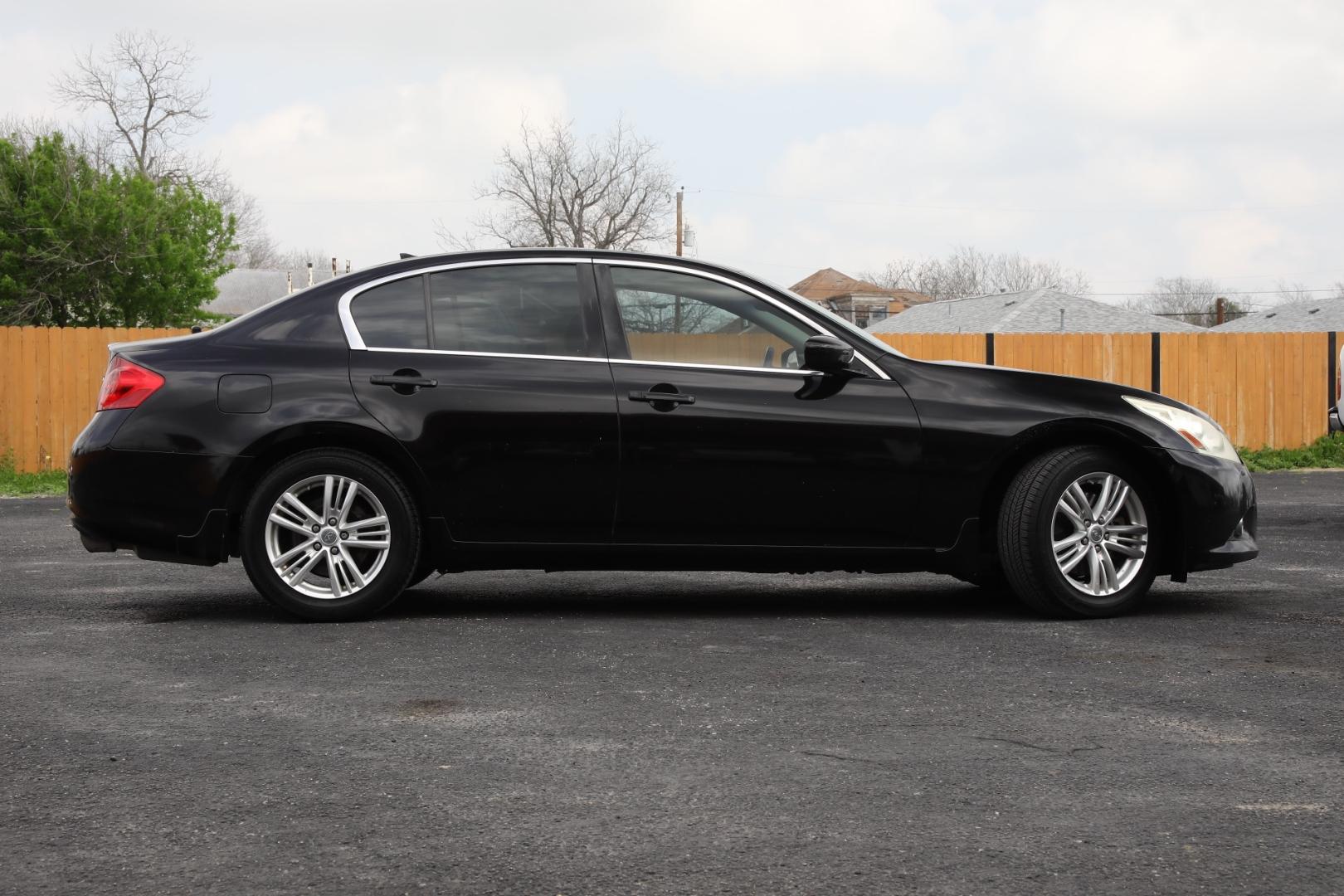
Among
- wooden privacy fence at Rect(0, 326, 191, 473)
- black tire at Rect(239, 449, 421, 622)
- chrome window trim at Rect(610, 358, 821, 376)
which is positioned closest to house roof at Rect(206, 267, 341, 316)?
wooden privacy fence at Rect(0, 326, 191, 473)

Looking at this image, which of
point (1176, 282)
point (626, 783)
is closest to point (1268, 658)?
point (626, 783)

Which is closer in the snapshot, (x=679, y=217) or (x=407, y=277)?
(x=407, y=277)

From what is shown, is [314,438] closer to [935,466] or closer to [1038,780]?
[935,466]

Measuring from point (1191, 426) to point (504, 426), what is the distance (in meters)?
3.09

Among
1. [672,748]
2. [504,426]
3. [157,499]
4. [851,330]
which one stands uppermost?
[851,330]

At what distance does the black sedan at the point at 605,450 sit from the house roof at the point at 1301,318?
4357 cm

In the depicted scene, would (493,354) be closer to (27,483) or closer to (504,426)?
(504,426)

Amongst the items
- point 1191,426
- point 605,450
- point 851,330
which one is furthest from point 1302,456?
point 605,450

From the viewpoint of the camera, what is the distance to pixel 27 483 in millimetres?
17312

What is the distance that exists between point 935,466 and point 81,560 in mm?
5480

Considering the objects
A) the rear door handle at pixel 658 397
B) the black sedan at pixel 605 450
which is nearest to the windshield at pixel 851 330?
the black sedan at pixel 605 450

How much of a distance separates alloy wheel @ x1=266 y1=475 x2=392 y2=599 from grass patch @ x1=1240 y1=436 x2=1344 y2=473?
16.4 metres

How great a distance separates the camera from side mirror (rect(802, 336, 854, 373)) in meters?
6.42

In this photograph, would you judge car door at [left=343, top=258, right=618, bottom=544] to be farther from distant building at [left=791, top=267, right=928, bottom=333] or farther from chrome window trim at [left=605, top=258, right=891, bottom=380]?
distant building at [left=791, top=267, right=928, bottom=333]
